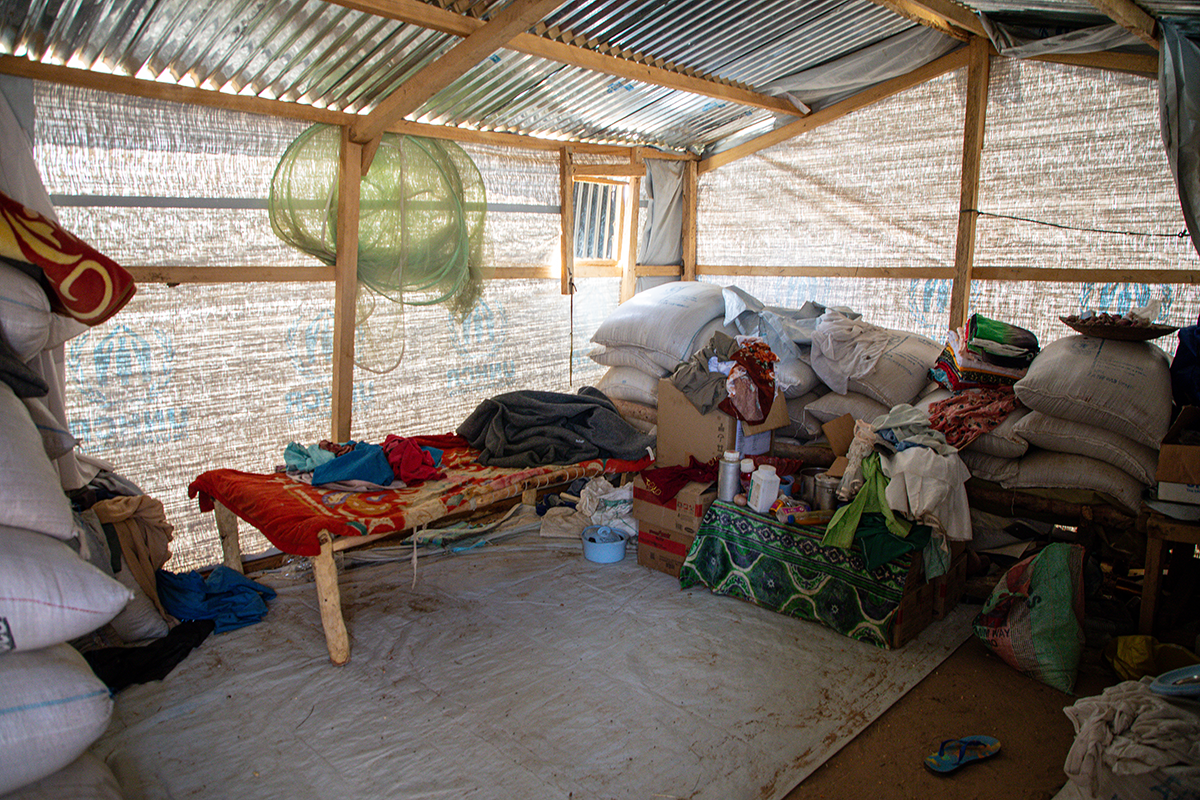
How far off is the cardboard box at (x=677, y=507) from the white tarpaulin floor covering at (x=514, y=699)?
10.8 inches

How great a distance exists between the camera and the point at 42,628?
1688mm

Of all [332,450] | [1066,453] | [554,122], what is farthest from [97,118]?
[1066,453]

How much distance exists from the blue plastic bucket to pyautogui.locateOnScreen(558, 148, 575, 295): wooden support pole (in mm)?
1968

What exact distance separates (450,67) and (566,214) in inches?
73.3

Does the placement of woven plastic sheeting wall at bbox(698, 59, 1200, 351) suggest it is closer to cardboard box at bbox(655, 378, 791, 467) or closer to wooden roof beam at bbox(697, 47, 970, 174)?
wooden roof beam at bbox(697, 47, 970, 174)

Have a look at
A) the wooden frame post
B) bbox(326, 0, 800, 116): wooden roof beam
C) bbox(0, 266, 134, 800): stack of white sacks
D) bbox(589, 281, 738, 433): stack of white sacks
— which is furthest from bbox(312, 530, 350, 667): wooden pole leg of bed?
the wooden frame post

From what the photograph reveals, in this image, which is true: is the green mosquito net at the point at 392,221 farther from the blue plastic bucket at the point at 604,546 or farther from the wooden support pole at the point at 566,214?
the blue plastic bucket at the point at 604,546

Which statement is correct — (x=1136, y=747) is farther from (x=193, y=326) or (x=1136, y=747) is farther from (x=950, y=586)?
(x=193, y=326)

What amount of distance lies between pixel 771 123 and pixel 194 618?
470 cm

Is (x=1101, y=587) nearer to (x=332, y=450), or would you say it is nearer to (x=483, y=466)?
(x=483, y=466)

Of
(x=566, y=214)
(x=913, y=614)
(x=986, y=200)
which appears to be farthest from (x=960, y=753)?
(x=566, y=214)

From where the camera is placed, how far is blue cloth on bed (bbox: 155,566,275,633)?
3.01 metres

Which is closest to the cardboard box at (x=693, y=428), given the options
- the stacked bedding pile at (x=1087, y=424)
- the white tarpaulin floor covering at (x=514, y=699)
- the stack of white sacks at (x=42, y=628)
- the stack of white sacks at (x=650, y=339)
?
the stack of white sacks at (x=650, y=339)

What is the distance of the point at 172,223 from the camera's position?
3.35 metres
